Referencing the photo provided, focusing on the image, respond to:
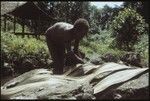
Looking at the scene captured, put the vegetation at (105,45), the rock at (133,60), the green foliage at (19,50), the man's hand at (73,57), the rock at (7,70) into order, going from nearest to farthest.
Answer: the man's hand at (73,57) → the rock at (7,70) → the green foliage at (19,50) → the rock at (133,60) → the vegetation at (105,45)

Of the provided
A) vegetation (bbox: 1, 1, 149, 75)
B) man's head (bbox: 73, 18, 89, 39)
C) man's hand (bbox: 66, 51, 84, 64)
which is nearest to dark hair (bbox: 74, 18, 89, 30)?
man's head (bbox: 73, 18, 89, 39)

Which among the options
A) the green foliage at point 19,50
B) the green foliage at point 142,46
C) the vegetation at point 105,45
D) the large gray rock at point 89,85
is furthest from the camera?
the green foliage at point 142,46

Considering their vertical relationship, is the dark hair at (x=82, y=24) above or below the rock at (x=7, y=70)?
above

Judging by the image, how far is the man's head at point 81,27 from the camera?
8367mm

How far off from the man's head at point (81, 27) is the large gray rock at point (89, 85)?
763mm

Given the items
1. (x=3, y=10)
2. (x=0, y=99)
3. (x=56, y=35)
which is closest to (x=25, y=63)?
(x=56, y=35)

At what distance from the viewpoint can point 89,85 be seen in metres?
7.54

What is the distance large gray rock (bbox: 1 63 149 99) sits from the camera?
701 centimetres

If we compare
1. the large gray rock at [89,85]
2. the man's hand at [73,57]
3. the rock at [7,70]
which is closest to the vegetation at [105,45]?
the rock at [7,70]

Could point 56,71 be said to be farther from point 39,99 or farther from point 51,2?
point 51,2

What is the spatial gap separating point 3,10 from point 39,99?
956 inches

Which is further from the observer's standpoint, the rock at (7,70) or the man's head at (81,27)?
the rock at (7,70)

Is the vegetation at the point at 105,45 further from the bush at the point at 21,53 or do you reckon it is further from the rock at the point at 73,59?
the rock at the point at 73,59

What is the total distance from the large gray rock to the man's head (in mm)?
763
